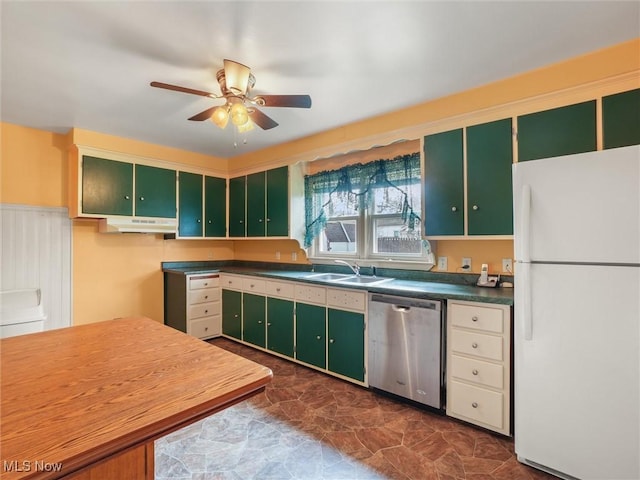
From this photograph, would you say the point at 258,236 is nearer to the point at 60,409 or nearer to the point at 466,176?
the point at 466,176

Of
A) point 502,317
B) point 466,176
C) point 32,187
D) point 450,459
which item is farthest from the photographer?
point 32,187

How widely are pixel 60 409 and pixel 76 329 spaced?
2.85ft

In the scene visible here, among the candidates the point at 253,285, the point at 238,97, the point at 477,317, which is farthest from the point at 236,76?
the point at 253,285

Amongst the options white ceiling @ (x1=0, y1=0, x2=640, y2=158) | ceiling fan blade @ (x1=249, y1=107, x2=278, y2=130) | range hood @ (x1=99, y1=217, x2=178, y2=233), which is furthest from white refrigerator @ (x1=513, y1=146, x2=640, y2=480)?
range hood @ (x1=99, y1=217, x2=178, y2=233)

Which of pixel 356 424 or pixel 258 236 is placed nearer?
pixel 356 424

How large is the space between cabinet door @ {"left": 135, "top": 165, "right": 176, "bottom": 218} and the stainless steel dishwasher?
2906mm

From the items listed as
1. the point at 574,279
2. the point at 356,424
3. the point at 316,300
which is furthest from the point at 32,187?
the point at 574,279

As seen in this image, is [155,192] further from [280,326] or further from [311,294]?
[311,294]

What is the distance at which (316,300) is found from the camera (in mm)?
3094

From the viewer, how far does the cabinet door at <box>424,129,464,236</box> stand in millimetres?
2566

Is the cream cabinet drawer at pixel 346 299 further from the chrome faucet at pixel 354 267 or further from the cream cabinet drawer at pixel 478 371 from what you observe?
the cream cabinet drawer at pixel 478 371

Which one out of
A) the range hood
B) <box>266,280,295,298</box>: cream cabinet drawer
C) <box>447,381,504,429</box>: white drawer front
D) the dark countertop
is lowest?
<box>447,381,504,429</box>: white drawer front

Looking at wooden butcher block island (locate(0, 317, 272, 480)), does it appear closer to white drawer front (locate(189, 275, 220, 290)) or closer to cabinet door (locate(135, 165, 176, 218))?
white drawer front (locate(189, 275, 220, 290))

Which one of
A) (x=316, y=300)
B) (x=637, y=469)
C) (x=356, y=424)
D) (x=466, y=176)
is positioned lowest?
(x=356, y=424)
